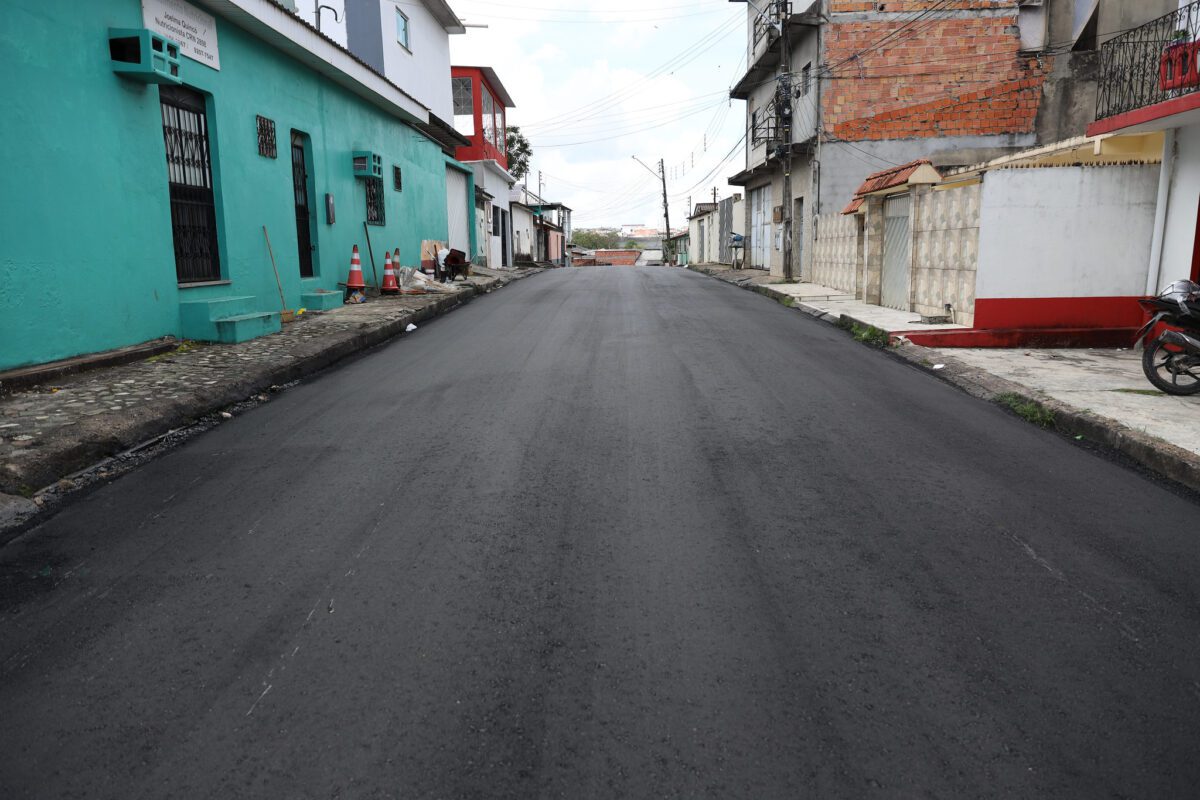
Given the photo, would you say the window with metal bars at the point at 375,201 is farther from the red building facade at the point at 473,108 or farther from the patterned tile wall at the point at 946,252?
the red building facade at the point at 473,108

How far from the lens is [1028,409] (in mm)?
6715

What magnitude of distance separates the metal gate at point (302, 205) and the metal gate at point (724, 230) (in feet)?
85.8

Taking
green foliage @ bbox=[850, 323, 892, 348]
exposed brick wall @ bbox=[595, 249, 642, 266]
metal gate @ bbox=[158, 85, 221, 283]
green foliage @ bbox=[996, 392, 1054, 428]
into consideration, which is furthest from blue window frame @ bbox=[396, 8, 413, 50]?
exposed brick wall @ bbox=[595, 249, 642, 266]

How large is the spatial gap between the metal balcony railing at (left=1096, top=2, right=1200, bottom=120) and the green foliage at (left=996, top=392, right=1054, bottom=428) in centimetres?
427

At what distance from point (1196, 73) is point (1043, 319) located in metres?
3.00

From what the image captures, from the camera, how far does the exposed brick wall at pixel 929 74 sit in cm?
2212

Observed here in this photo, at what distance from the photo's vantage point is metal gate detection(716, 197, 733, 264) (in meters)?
38.6

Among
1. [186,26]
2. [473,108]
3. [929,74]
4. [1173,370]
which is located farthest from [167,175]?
[473,108]

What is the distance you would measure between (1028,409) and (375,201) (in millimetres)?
13595

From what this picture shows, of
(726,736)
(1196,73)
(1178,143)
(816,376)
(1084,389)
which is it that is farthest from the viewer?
(1178,143)

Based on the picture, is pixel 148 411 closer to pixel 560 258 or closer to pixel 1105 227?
pixel 1105 227

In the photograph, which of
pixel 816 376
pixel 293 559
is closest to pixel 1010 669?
pixel 293 559

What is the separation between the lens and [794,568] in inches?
138

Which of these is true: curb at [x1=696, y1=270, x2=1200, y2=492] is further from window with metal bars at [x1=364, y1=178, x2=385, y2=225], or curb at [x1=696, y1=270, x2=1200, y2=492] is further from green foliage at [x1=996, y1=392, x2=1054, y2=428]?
window with metal bars at [x1=364, y1=178, x2=385, y2=225]
